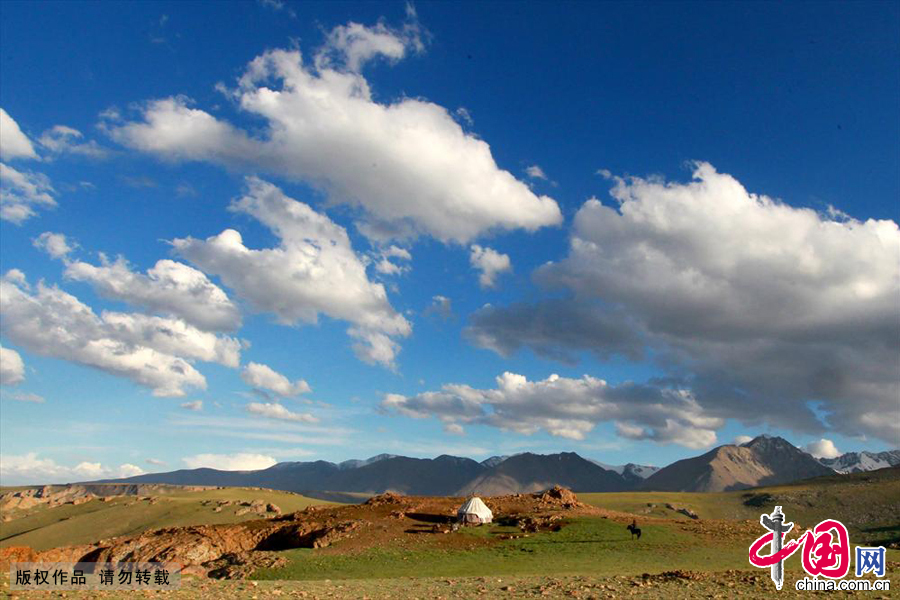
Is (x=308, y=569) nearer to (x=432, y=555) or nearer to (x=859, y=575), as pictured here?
(x=432, y=555)

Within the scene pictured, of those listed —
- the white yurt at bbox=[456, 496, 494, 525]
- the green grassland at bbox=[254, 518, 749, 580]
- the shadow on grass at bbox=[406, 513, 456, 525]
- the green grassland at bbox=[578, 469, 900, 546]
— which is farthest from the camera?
the green grassland at bbox=[578, 469, 900, 546]

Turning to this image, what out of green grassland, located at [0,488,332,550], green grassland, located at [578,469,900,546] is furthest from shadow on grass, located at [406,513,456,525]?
green grassland, located at [578,469,900,546]

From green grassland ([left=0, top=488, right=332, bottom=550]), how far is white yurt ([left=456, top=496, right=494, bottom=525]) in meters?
61.9

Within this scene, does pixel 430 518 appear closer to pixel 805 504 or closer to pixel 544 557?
pixel 544 557

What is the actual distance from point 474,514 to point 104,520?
288 feet

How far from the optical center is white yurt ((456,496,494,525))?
221 ft

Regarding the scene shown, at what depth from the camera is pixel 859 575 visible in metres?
34.3

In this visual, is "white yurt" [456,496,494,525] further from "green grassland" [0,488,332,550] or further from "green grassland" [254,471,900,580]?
"green grassland" [0,488,332,550]

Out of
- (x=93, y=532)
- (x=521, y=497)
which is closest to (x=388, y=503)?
(x=521, y=497)

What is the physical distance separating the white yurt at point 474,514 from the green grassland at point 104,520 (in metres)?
61.9

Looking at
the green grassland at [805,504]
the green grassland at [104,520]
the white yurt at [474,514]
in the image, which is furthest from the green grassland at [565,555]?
the green grassland at [104,520]

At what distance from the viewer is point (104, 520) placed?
392 ft

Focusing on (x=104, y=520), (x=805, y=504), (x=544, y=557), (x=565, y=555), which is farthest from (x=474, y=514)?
(x=805, y=504)

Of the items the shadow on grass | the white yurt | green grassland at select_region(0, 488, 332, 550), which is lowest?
green grassland at select_region(0, 488, 332, 550)
